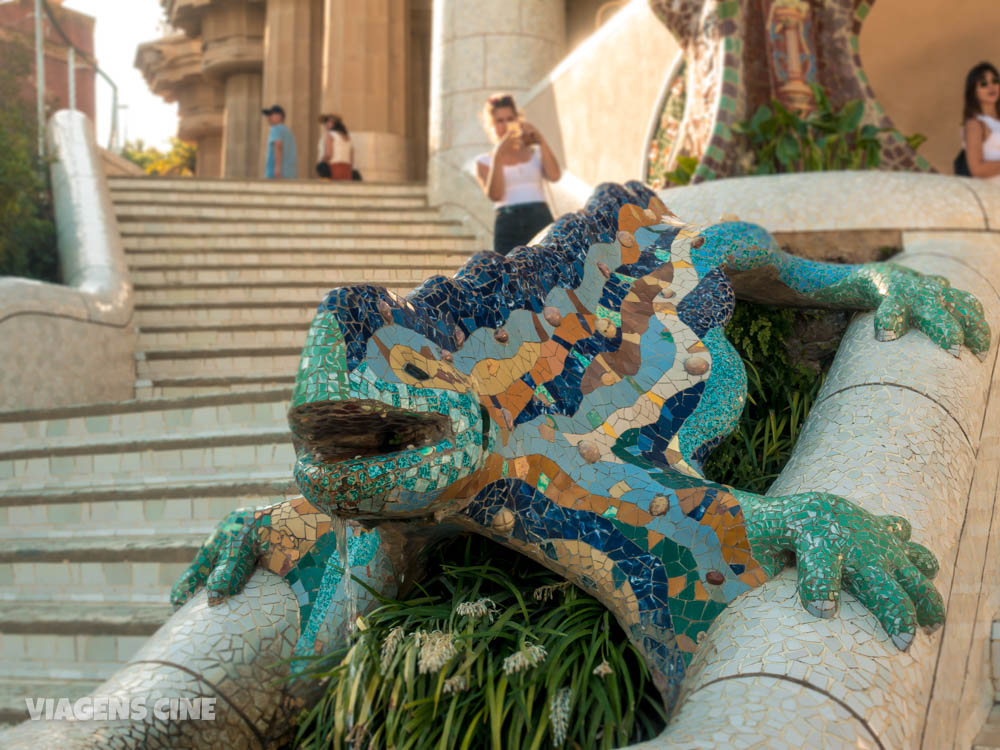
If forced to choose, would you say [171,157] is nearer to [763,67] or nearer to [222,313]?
[222,313]

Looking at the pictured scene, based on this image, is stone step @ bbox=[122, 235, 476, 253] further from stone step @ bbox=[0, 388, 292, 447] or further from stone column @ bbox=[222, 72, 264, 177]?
stone column @ bbox=[222, 72, 264, 177]

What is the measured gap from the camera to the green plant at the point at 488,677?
8.24 ft

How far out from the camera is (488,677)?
2578 millimetres

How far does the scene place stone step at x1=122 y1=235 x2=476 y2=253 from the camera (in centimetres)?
948

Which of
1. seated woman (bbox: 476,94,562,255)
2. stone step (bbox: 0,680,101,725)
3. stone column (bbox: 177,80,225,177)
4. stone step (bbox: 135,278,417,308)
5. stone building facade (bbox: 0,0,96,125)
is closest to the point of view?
stone step (bbox: 0,680,101,725)

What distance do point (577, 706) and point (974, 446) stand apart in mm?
1514

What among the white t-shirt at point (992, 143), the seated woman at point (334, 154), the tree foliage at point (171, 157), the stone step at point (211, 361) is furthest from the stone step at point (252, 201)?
the tree foliage at point (171, 157)

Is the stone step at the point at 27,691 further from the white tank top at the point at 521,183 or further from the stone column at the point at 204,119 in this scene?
the stone column at the point at 204,119

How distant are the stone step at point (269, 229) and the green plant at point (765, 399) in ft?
20.7

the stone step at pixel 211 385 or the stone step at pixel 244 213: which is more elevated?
the stone step at pixel 244 213

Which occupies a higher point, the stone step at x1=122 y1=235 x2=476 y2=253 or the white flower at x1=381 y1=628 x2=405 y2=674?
the stone step at x1=122 y1=235 x2=476 y2=253

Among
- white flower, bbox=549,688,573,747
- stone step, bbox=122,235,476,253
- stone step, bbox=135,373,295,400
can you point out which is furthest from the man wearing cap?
white flower, bbox=549,688,573,747

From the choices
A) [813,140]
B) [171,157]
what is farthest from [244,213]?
[171,157]

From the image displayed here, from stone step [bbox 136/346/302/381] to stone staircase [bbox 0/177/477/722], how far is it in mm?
11
